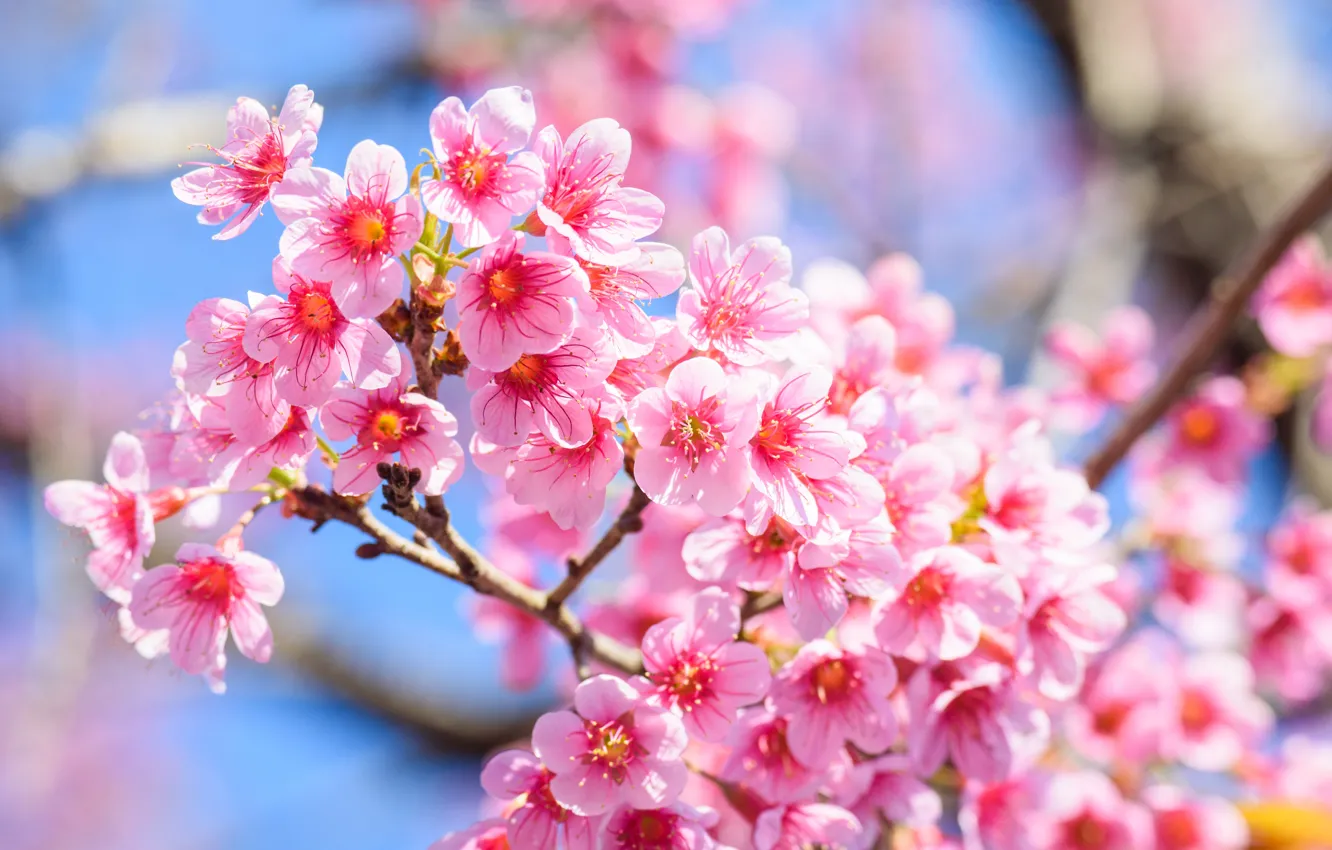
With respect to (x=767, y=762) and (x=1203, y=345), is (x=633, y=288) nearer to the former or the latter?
(x=767, y=762)

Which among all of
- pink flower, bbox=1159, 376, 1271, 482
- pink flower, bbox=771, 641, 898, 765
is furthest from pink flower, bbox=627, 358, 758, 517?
pink flower, bbox=1159, 376, 1271, 482

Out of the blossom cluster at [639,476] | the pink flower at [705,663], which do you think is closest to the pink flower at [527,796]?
the blossom cluster at [639,476]

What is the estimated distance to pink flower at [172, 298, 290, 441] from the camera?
843 mm

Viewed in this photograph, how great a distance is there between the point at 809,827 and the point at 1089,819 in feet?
2.18

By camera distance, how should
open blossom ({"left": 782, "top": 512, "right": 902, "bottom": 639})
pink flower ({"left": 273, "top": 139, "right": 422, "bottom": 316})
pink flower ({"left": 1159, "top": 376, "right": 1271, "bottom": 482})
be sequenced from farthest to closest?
pink flower ({"left": 1159, "top": 376, "right": 1271, "bottom": 482}) → open blossom ({"left": 782, "top": 512, "right": 902, "bottom": 639}) → pink flower ({"left": 273, "top": 139, "right": 422, "bottom": 316})

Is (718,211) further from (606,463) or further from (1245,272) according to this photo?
(606,463)

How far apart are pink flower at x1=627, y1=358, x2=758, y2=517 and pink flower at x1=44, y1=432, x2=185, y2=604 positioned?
494 mm

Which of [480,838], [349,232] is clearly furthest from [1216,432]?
[349,232]

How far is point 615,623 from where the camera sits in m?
1.37

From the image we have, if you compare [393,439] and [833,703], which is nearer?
[393,439]

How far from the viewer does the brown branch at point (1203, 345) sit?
1.51 m

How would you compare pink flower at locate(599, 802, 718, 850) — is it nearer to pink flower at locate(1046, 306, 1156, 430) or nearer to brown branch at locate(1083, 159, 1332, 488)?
brown branch at locate(1083, 159, 1332, 488)

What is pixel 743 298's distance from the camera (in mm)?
939

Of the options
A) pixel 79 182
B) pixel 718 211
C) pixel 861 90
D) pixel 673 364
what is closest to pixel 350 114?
pixel 79 182
